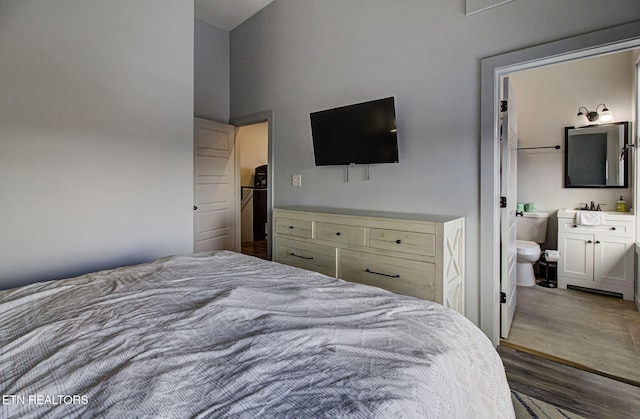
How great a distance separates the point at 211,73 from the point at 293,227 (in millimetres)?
2417

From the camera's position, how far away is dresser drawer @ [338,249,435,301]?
2.13 m

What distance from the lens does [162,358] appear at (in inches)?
31.0

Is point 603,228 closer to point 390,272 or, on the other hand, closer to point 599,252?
point 599,252

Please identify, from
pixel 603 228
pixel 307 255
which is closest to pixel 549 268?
pixel 603 228

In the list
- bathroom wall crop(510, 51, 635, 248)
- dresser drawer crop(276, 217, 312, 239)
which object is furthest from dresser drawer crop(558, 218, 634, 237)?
dresser drawer crop(276, 217, 312, 239)

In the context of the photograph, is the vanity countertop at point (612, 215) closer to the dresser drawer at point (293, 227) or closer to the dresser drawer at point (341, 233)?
the dresser drawer at point (341, 233)

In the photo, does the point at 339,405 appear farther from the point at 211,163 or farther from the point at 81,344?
the point at 211,163

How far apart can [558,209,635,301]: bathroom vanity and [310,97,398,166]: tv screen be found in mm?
2377

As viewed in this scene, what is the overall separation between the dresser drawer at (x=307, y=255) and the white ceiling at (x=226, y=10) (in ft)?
8.81

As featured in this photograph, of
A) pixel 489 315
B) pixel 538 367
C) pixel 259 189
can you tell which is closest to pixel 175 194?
pixel 489 315

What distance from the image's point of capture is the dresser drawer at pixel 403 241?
2.12 m

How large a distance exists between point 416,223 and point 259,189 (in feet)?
14.4

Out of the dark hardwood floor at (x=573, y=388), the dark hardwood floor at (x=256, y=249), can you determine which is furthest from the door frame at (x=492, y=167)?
the dark hardwood floor at (x=256, y=249)

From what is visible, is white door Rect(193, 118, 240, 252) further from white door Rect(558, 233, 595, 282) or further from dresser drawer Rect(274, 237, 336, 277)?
white door Rect(558, 233, 595, 282)
